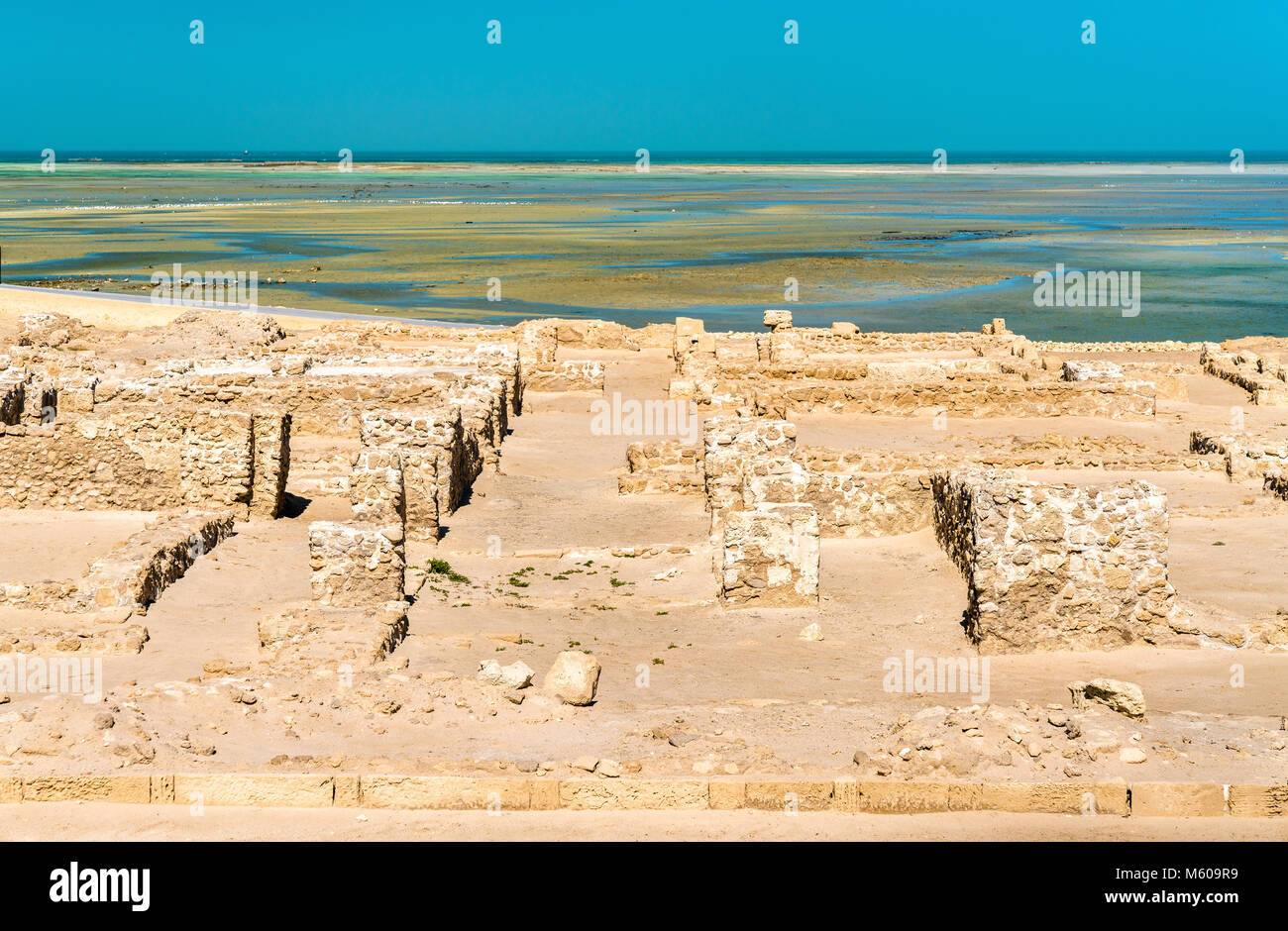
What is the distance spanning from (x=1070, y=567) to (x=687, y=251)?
49.3 m

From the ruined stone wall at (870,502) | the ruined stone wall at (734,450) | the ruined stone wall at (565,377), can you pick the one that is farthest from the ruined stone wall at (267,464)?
the ruined stone wall at (565,377)

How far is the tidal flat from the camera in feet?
130

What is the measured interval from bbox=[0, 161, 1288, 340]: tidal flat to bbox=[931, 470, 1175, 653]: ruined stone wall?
82.5 ft

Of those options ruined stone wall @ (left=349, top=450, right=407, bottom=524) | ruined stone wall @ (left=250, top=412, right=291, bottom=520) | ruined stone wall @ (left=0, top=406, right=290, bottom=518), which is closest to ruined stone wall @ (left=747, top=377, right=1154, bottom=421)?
ruined stone wall @ (left=250, top=412, right=291, bottom=520)

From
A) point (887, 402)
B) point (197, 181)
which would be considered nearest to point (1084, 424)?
point (887, 402)

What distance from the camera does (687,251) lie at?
58.4 metres

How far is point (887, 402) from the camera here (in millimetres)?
20953

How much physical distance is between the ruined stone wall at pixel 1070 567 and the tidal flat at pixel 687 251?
25.1 meters

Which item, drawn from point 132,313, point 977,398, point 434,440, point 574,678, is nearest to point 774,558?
point 574,678

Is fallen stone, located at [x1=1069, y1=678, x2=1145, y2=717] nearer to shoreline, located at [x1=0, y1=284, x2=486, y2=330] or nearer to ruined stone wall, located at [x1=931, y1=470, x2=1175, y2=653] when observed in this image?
ruined stone wall, located at [x1=931, y1=470, x2=1175, y2=653]

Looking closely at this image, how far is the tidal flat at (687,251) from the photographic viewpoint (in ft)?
130

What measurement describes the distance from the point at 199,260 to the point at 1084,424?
131ft

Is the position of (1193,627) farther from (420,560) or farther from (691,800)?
(420,560)
